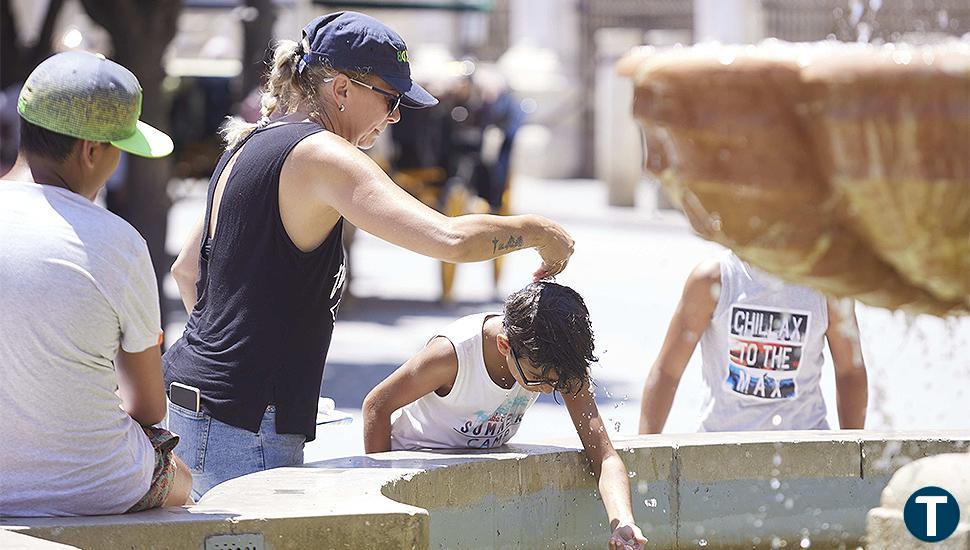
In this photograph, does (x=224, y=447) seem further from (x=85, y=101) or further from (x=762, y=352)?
(x=762, y=352)

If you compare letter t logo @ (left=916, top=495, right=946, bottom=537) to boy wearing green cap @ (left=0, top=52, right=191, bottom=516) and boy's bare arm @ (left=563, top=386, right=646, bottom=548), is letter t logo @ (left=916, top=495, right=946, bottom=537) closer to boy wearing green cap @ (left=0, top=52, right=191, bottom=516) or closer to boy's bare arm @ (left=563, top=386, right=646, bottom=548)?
boy's bare arm @ (left=563, top=386, right=646, bottom=548)

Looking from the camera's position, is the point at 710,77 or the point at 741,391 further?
the point at 741,391

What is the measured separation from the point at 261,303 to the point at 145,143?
0.43 metres

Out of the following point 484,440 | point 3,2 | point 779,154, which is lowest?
point 484,440

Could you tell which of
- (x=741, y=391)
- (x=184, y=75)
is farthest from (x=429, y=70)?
(x=741, y=391)

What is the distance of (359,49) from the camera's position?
12.4 feet

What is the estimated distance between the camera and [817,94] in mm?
2371

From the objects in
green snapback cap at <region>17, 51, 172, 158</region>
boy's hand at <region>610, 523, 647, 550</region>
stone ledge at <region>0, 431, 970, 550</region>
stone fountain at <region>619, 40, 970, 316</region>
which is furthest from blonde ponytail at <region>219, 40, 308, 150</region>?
stone fountain at <region>619, 40, 970, 316</region>

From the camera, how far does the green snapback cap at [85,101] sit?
3398 mm

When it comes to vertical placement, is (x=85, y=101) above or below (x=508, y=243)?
above

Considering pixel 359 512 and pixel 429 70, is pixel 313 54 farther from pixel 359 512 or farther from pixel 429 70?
pixel 429 70

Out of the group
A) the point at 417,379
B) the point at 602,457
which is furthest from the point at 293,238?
the point at 602,457

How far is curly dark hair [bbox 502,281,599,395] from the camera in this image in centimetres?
389

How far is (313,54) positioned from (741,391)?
164 cm
